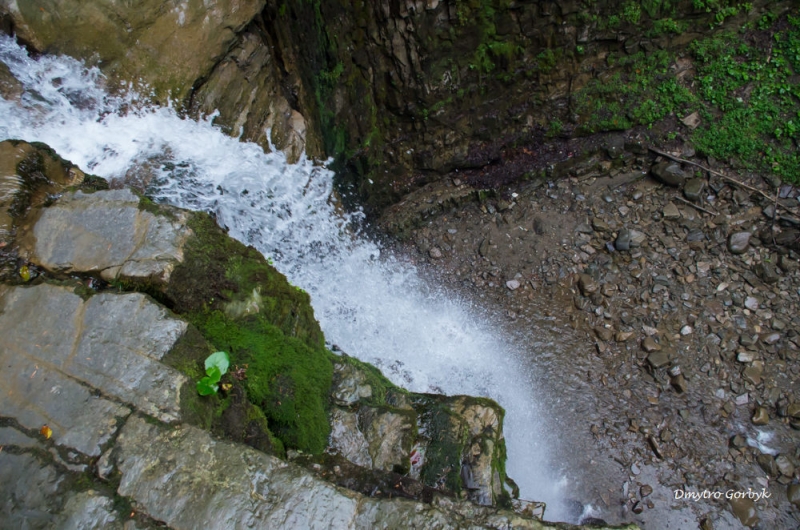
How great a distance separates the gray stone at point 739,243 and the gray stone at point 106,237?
6321mm

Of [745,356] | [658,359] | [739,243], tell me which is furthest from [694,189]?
[658,359]

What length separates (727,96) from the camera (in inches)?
265

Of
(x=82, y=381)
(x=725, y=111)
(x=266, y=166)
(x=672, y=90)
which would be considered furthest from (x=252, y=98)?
(x=725, y=111)

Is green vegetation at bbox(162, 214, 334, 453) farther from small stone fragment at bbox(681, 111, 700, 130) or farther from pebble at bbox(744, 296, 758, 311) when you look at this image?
small stone fragment at bbox(681, 111, 700, 130)

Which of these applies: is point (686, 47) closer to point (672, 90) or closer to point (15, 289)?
point (672, 90)

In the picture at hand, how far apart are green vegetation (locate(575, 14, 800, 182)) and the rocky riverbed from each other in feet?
0.96

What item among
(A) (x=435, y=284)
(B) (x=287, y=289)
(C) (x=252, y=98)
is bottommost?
(B) (x=287, y=289)

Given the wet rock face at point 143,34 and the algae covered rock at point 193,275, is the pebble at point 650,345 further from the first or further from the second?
the wet rock face at point 143,34

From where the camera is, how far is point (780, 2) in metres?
6.47

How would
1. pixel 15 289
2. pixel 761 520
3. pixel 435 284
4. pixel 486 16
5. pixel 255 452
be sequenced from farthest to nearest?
pixel 435 284 → pixel 486 16 → pixel 761 520 → pixel 15 289 → pixel 255 452

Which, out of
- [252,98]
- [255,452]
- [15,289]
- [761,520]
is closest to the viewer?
[255,452]

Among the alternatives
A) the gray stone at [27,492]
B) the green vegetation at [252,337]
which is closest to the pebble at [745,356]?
the green vegetation at [252,337]

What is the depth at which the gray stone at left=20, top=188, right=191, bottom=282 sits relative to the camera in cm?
313

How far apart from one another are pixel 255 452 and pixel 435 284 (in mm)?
4295
